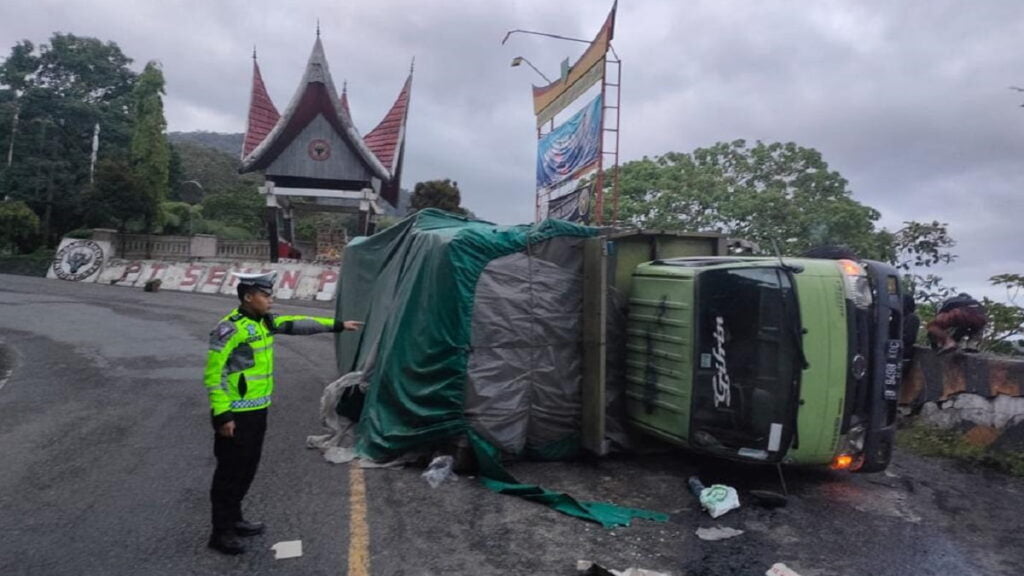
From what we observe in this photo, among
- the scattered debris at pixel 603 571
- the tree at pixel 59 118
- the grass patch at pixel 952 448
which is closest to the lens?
the scattered debris at pixel 603 571

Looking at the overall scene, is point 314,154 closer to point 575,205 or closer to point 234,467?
point 575,205

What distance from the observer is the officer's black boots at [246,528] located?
13.7 ft

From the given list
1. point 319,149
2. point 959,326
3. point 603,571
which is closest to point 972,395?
point 959,326

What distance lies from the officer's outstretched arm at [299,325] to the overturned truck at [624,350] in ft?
2.81

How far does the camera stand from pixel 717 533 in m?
4.39

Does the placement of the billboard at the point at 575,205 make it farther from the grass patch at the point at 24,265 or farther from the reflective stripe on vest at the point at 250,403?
the grass patch at the point at 24,265

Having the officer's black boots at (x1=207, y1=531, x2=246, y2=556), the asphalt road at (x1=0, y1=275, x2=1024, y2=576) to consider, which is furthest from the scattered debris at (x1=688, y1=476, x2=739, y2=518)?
the officer's black boots at (x1=207, y1=531, x2=246, y2=556)

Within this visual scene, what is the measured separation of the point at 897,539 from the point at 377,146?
28053 mm

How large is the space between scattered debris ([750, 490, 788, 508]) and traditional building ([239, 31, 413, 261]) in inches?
1008

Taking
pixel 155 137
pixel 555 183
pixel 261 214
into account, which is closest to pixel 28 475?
pixel 555 183

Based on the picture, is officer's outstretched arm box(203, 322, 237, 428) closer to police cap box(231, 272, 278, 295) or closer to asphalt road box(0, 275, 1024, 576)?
police cap box(231, 272, 278, 295)

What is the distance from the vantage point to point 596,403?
5.60 meters

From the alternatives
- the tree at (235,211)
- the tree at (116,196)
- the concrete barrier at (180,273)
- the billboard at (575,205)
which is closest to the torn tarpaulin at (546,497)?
the billboard at (575,205)

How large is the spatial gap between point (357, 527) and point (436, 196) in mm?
24660
